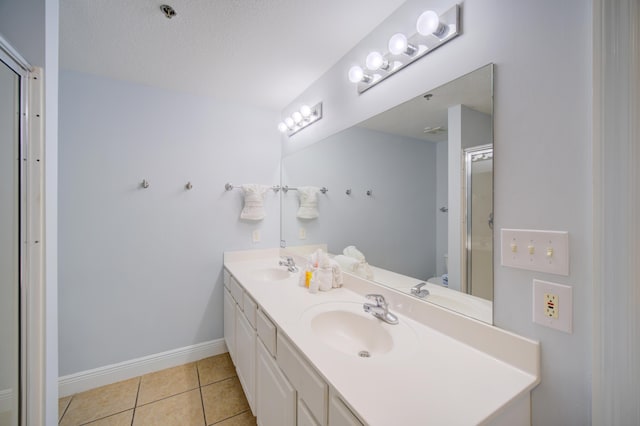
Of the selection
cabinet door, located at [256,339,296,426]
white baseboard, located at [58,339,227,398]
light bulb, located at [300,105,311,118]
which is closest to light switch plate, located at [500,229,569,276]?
cabinet door, located at [256,339,296,426]

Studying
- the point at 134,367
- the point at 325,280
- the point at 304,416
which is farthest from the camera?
the point at 134,367

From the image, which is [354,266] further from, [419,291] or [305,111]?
[305,111]

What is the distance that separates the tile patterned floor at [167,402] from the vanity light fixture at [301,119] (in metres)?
2.05

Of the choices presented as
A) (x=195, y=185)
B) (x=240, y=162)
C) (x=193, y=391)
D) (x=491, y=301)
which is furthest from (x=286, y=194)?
(x=491, y=301)

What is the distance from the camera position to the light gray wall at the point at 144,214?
5.72ft

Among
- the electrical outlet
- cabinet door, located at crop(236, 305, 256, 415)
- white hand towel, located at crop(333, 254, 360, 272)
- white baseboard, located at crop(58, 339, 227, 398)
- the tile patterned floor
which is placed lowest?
the tile patterned floor

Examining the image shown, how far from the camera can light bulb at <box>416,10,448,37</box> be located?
0.96 meters

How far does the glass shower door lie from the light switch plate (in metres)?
1.72

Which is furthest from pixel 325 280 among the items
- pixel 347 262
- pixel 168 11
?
pixel 168 11

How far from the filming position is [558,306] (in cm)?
73

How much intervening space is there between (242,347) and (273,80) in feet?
6.21

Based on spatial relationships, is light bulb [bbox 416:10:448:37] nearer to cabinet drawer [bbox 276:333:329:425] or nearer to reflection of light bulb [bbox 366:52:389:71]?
reflection of light bulb [bbox 366:52:389:71]

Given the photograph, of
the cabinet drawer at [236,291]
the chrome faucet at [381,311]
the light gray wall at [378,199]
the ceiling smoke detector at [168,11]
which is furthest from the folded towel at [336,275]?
the ceiling smoke detector at [168,11]

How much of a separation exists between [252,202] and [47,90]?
1404mm
